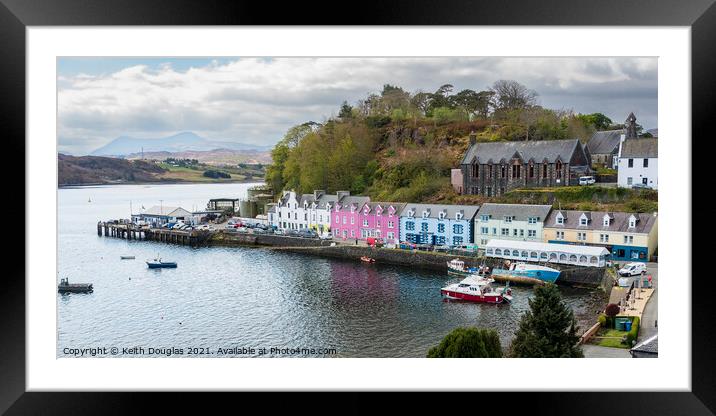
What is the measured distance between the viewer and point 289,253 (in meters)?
→ 5.37

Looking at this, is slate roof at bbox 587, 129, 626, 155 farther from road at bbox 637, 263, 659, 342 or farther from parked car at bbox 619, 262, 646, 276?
road at bbox 637, 263, 659, 342

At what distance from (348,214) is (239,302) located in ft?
4.01

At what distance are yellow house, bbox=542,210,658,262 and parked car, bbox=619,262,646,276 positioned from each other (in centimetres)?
5

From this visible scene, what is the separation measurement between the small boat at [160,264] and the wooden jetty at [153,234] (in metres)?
0.26

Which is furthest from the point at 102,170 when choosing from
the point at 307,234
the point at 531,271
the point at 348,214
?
the point at 531,271

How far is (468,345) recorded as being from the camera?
410 centimetres

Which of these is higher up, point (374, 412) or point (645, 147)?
point (645, 147)

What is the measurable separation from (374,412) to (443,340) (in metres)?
0.89

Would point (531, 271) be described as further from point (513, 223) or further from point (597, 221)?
point (597, 221)

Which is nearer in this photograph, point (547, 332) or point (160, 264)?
point (547, 332)

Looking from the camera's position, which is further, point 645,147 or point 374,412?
point 645,147
